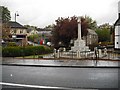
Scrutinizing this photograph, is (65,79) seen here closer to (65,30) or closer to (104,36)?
(65,30)

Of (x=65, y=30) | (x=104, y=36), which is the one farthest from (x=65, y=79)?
(x=104, y=36)

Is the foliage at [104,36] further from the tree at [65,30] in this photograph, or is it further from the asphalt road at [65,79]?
the asphalt road at [65,79]

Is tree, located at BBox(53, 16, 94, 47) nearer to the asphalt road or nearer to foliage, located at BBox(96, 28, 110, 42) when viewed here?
the asphalt road

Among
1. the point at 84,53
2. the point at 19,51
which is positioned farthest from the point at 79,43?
the point at 19,51

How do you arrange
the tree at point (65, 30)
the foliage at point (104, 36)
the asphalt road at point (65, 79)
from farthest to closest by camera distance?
the foliage at point (104, 36), the tree at point (65, 30), the asphalt road at point (65, 79)

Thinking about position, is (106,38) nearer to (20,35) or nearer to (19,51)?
(20,35)

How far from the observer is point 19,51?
104ft

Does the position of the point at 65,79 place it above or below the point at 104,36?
below

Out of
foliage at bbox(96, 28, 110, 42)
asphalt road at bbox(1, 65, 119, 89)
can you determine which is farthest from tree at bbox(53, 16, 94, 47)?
foliage at bbox(96, 28, 110, 42)

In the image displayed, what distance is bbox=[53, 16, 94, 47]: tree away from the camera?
46781 mm

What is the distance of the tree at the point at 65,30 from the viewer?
153 ft

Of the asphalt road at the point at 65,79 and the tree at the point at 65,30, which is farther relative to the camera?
the tree at the point at 65,30

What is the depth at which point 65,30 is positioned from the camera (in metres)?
46.7

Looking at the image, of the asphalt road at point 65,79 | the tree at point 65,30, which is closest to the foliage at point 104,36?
the tree at point 65,30
